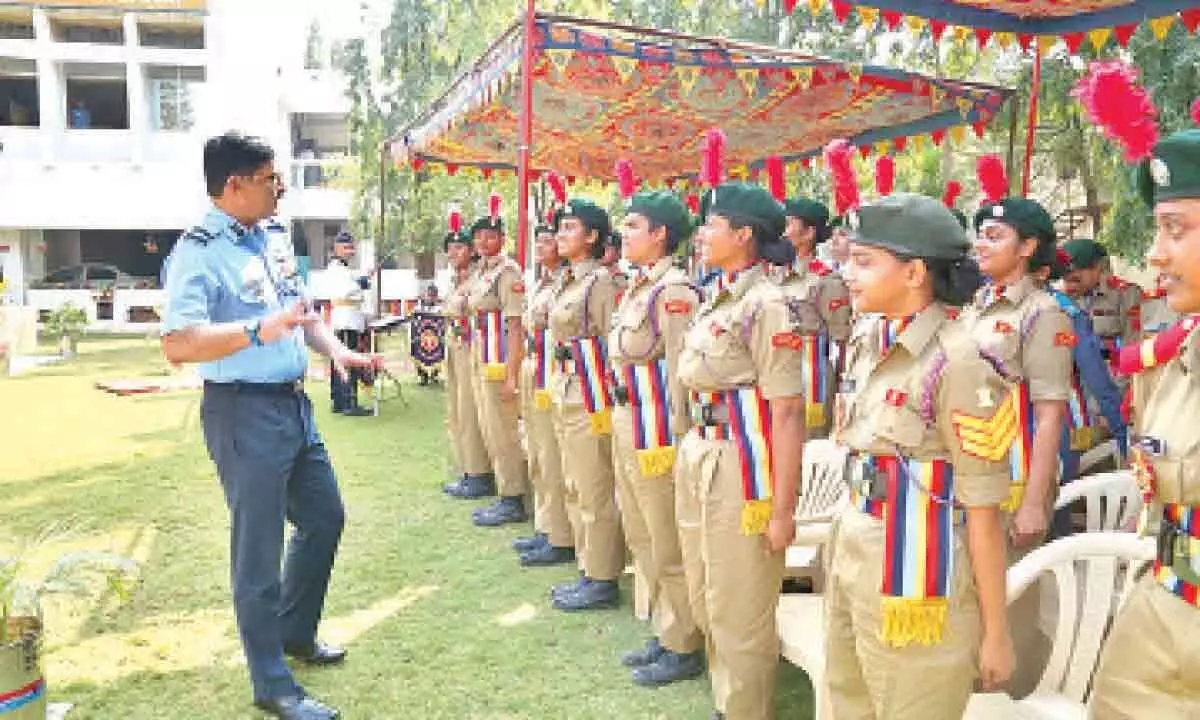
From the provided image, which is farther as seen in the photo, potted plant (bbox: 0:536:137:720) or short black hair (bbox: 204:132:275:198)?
short black hair (bbox: 204:132:275:198)

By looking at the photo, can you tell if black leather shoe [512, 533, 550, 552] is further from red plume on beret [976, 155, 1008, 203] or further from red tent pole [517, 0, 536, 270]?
red plume on beret [976, 155, 1008, 203]

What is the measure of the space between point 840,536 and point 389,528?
13.7 ft

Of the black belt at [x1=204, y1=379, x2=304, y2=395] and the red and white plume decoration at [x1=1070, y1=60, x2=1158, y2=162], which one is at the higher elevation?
the red and white plume decoration at [x1=1070, y1=60, x2=1158, y2=162]

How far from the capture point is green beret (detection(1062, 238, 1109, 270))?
Answer: 5133 mm

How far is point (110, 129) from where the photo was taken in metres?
24.4

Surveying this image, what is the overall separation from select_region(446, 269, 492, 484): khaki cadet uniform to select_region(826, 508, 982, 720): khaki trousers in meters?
4.55

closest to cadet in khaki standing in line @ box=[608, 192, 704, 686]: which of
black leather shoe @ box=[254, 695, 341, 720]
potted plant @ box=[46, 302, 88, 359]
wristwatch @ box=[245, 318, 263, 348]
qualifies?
black leather shoe @ box=[254, 695, 341, 720]

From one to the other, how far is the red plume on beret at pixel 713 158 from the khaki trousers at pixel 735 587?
4.20ft

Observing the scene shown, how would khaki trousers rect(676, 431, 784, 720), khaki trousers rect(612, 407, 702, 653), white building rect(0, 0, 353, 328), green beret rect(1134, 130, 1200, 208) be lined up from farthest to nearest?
white building rect(0, 0, 353, 328)
khaki trousers rect(612, 407, 702, 653)
khaki trousers rect(676, 431, 784, 720)
green beret rect(1134, 130, 1200, 208)

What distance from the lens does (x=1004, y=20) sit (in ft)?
17.1

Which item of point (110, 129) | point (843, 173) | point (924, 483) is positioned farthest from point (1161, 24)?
point (110, 129)

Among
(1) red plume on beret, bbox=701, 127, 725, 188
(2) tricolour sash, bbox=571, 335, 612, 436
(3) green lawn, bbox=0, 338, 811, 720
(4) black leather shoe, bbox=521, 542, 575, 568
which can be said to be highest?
(1) red plume on beret, bbox=701, 127, 725, 188

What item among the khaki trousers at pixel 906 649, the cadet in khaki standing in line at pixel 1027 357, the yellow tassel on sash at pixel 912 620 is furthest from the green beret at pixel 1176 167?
the cadet in khaki standing in line at pixel 1027 357

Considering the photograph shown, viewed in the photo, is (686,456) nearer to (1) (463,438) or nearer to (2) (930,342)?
(2) (930,342)
